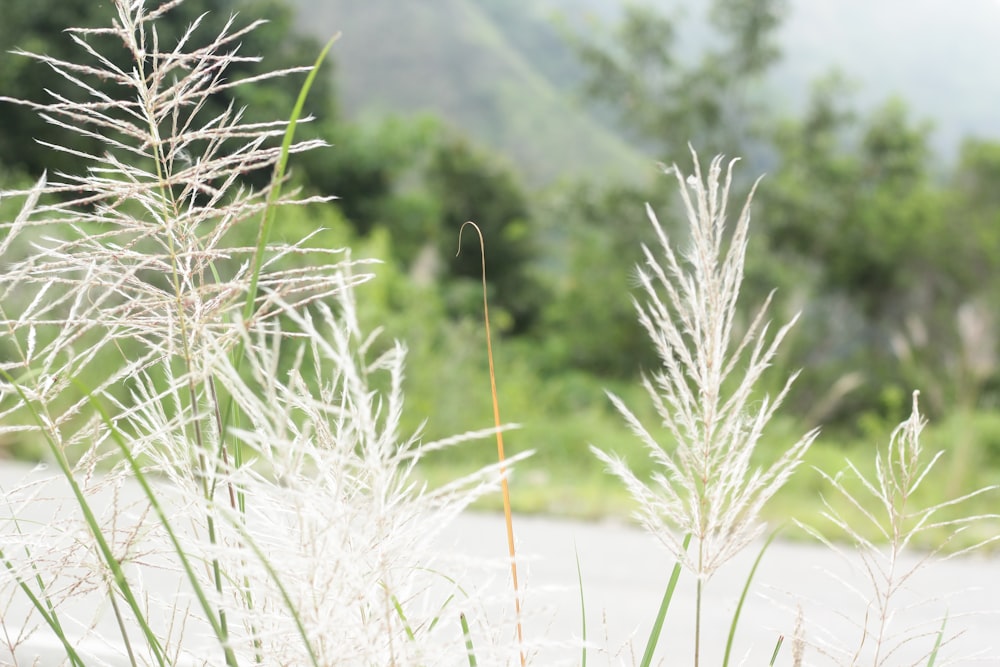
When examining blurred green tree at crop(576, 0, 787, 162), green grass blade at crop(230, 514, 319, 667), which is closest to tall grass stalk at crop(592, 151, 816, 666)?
green grass blade at crop(230, 514, 319, 667)

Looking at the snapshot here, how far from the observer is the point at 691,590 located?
4.48m

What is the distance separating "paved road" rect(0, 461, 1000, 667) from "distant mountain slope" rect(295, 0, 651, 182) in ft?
69.5

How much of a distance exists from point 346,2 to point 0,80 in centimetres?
2390

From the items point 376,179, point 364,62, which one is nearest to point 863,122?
point 376,179

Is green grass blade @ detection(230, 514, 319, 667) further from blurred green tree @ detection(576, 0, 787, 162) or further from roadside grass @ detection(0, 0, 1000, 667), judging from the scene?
blurred green tree @ detection(576, 0, 787, 162)

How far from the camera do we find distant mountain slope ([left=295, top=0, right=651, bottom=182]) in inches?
1067

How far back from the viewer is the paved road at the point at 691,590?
12.4 feet

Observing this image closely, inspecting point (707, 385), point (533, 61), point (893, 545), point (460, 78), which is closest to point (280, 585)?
point (707, 385)

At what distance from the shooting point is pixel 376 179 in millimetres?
16188

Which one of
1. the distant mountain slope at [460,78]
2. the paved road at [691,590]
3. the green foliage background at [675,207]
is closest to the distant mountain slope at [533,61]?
the distant mountain slope at [460,78]

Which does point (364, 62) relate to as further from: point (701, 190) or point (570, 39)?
point (701, 190)

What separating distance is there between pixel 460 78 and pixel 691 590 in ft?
88.4

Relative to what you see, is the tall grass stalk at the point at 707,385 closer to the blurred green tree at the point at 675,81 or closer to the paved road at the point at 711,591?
the paved road at the point at 711,591

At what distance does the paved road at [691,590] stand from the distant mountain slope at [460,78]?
21.2 metres
